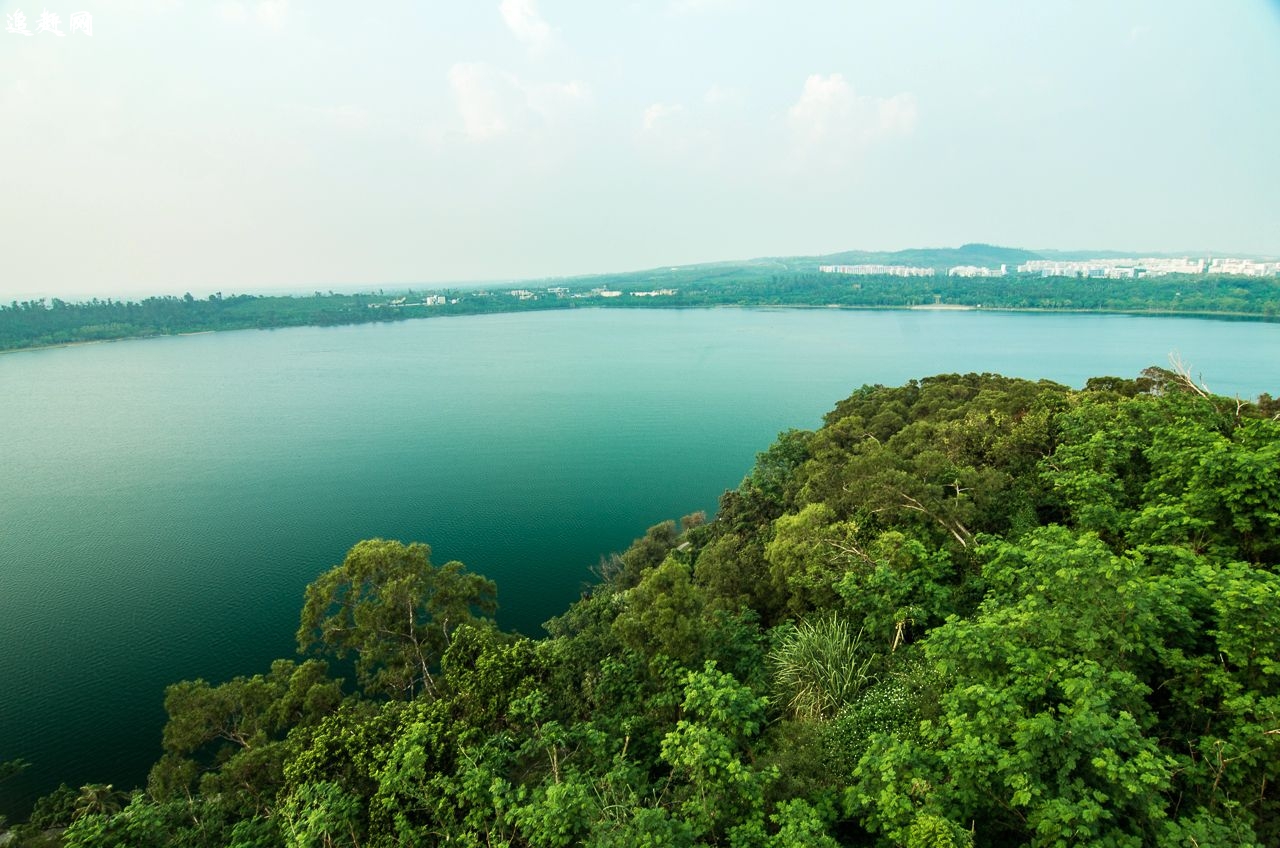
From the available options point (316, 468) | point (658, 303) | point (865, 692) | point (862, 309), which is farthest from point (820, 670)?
point (658, 303)

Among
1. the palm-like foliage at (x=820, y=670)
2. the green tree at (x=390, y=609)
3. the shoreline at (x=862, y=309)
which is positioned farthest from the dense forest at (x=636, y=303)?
the palm-like foliage at (x=820, y=670)

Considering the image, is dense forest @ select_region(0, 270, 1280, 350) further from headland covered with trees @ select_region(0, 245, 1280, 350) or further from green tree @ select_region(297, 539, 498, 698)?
green tree @ select_region(297, 539, 498, 698)

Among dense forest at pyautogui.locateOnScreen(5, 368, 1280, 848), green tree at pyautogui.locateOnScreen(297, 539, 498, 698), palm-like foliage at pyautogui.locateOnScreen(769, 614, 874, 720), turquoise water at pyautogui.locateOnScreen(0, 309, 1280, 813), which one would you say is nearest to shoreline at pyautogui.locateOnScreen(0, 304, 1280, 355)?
turquoise water at pyautogui.locateOnScreen(0, 309, 1280, 813)

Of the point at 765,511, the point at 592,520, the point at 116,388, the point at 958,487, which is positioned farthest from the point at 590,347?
the point at 958,487

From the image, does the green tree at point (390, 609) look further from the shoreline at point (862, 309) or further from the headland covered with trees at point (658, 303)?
the headland covered with trees at point (658, 303)

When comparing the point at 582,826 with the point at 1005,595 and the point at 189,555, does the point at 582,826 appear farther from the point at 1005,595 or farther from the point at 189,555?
the point at 189,555

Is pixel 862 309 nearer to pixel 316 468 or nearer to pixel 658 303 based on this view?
pixel 658 303
